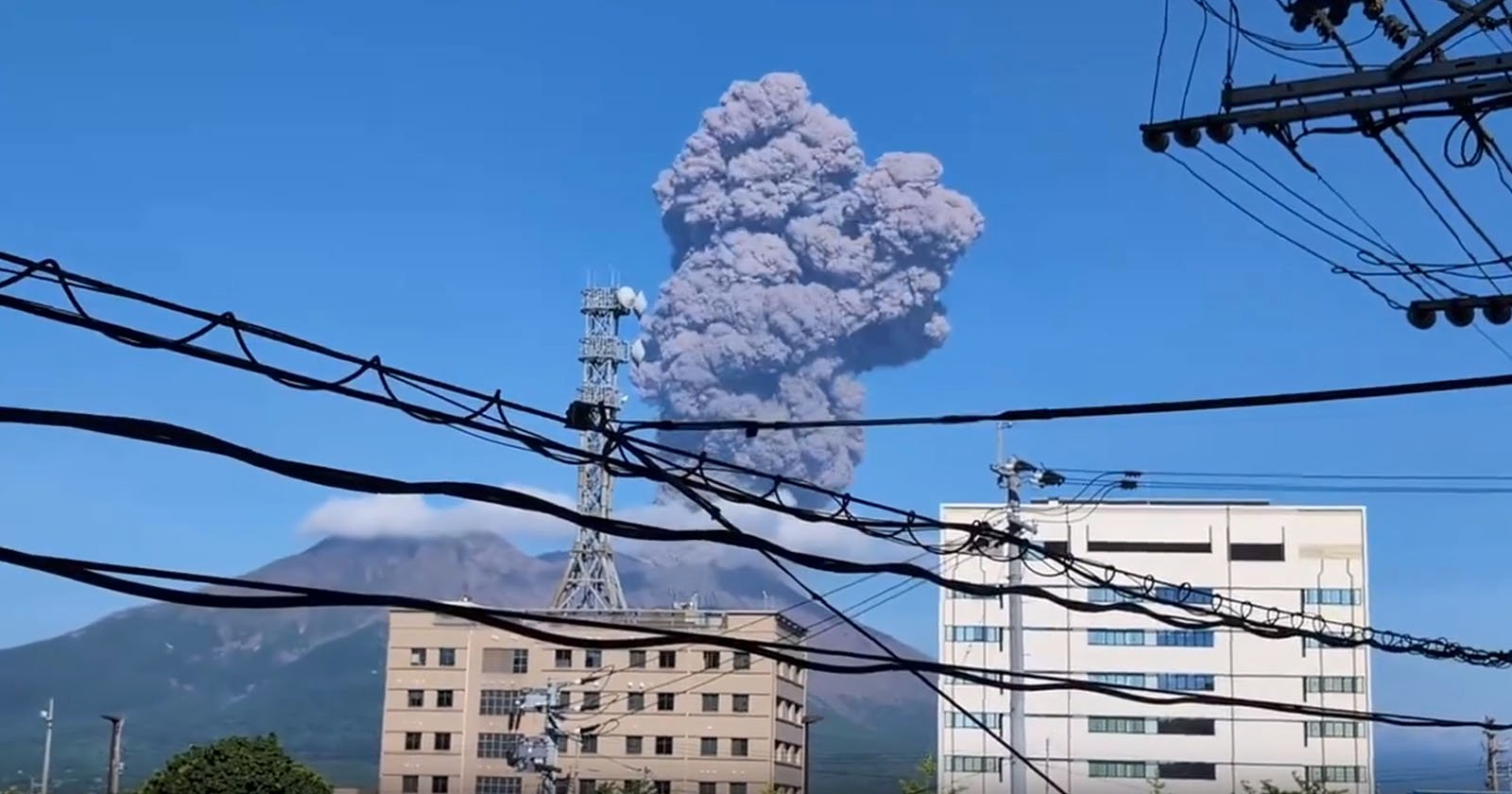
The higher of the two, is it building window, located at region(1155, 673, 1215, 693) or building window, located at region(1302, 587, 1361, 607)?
building window, located at region(1302, 587, 1361, 607)

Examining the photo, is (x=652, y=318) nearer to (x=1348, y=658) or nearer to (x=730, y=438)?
(x=730, y=438)

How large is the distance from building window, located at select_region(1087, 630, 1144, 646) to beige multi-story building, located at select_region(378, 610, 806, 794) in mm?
11904

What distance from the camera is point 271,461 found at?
6117 millimetres

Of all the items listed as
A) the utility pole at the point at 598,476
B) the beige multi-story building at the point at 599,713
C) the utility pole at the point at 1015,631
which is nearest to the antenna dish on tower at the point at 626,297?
the utility pole at the point at 598,476

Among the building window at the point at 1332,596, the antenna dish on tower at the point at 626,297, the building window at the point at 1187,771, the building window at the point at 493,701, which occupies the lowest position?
the building window at the point at 1187,771

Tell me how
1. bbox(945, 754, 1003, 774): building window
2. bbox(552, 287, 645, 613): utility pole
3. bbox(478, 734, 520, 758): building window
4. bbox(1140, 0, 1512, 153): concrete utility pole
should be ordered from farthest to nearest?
bbox(552, 287, 645, 613): utility pole
bbox(478, 734, 520, 758): building window
bbox(945, 754, 1003, 774): building window
bbox(1140, 0, 1512, 153): concrete utility pole

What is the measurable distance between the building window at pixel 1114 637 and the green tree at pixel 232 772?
29.3m

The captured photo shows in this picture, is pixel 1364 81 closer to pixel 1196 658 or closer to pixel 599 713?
pixel 1196 658

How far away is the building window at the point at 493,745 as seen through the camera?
247 feet

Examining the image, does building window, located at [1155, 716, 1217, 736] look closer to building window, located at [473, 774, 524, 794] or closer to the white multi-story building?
the white multi-story building

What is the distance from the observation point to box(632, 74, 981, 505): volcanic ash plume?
152000mm

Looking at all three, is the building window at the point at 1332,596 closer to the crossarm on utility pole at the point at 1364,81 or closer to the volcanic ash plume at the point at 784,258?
the crossarm on utility pole at the point at 1364,81

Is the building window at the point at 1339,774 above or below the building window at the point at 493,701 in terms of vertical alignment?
below

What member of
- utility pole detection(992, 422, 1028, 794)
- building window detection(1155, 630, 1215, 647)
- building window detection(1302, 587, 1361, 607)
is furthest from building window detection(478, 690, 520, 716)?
utility pole detection(992, 422, 1028, 794)
